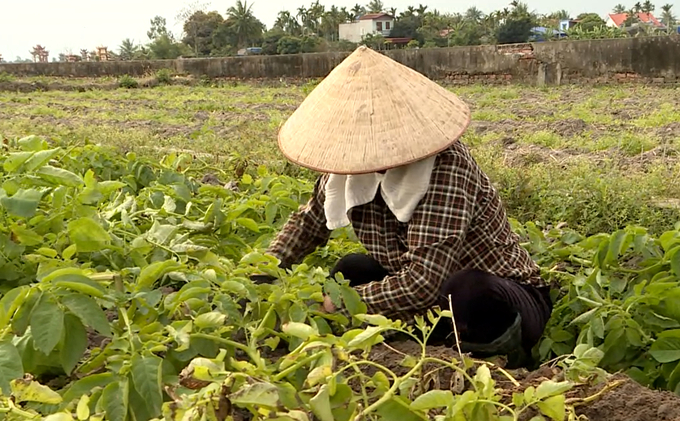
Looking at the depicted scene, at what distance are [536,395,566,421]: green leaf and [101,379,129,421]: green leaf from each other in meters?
0.60

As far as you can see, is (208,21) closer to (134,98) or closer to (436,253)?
(134,98)

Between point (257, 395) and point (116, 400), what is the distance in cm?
30

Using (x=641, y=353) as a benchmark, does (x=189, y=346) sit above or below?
above

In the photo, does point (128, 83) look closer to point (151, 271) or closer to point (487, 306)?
point (487, 306)

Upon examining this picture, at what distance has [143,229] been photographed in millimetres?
2232

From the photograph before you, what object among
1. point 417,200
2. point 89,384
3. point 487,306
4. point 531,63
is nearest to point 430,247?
point 417,200

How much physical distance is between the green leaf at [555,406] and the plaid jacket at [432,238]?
845mm


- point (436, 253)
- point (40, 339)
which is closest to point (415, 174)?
point (436, 253)

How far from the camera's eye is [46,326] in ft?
3.97

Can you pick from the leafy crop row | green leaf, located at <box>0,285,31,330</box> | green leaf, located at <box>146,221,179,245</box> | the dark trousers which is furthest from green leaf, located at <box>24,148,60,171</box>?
the dark trousers

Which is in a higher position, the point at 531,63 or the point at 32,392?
the point at 531,63

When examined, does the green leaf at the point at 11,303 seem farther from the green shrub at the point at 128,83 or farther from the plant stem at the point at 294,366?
the green shrub at the point at 128,83

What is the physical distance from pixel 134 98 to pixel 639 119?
1055 cm

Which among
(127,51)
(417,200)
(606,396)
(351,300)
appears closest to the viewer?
(606,396)
